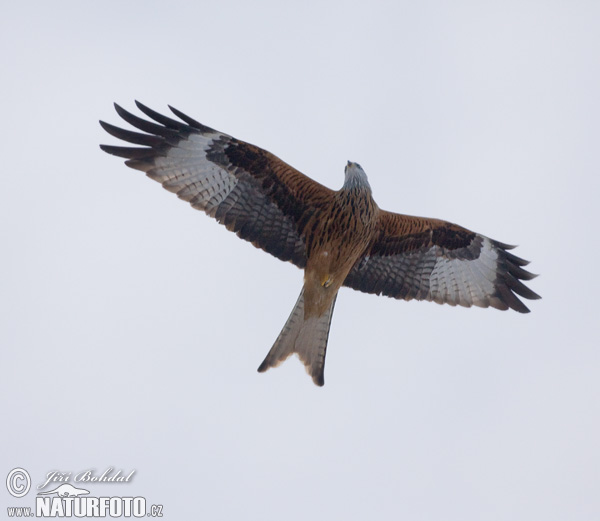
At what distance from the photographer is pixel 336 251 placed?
33.9ft

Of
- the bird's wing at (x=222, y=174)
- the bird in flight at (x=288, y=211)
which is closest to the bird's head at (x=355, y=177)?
the bird in flight at (x=288, y=211)

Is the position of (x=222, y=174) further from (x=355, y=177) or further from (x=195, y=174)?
(x=355, y=177)

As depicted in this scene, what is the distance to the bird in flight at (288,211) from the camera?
10.1 metres

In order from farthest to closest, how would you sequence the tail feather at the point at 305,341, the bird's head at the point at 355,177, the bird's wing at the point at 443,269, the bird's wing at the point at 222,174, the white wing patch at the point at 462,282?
the white wing patch at the point at 462,282, the bird's wing at the point at 443,269, the tail feather at the point at 305,341, the bird's head at the point at 355,177, the bird's wing at the point at 222,174

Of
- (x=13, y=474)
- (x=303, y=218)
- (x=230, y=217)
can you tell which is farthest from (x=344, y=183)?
(x=13, y=474)

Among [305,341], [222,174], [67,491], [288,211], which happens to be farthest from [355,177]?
[67,491]

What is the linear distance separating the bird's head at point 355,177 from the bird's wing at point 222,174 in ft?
0.85

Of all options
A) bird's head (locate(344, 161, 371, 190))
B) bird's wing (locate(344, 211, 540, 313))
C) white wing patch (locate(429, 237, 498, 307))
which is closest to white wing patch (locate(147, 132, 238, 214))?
bird's head (locate(344, 161, 371, 190))

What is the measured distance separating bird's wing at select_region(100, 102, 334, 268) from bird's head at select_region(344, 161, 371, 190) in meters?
0.26

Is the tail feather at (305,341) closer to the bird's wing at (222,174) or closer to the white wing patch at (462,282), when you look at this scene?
the bird's wing at (222,174)

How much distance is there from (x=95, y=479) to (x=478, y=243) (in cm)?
528

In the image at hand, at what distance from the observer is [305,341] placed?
10.4 meters

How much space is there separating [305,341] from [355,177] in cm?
195

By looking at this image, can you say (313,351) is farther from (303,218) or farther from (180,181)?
(180,181)
